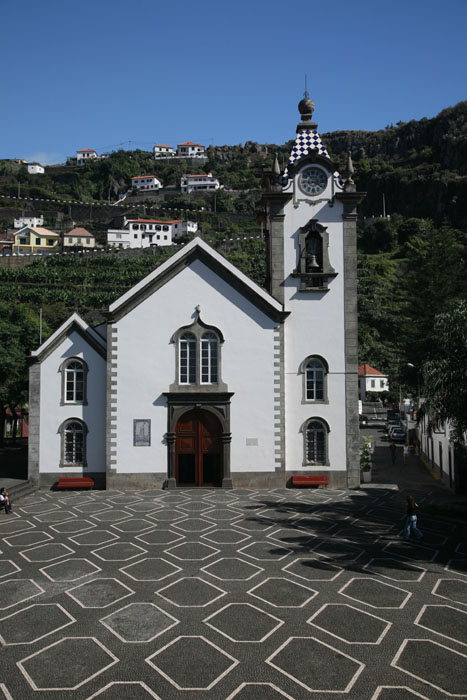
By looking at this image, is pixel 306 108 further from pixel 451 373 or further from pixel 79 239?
pixel 79 239

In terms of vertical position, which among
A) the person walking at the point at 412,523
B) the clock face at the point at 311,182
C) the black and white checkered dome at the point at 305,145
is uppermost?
the black and white checkered dome at the point at 305,145

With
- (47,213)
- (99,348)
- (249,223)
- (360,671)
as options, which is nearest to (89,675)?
(360,671)

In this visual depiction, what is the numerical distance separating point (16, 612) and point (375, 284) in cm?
10996

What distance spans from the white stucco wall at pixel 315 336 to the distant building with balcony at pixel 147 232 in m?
125

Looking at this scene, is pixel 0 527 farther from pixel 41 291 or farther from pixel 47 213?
pixel 47 213

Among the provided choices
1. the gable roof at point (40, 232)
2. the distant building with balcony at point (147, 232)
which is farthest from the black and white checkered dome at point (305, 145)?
the gable roof at point (40, 232)

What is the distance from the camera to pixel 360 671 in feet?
30.1

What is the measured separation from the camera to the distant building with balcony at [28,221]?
157875 millimetres

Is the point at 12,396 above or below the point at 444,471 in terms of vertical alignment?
above

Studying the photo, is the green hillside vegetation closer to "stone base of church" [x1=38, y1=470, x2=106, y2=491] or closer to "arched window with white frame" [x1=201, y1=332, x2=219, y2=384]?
"arched window with white frame" [x1=201, y1=332, x2=219, y2=384]

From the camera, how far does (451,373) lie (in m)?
16.8

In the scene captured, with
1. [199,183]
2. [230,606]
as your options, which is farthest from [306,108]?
[199,183]

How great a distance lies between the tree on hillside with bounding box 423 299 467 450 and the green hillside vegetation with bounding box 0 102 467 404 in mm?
29968

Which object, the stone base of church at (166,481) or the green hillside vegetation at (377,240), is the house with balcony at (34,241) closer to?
the green hillside vegetation at (377,240)
